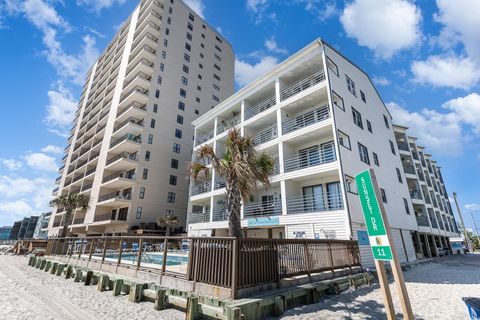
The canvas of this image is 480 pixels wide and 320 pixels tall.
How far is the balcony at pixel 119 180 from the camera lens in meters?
30.6

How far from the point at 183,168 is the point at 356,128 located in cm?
2564

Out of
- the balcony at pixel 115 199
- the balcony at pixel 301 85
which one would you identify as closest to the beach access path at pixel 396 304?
the balcony at pixel 301 85

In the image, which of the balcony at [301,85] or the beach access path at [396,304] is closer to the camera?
the beach access path at [396,304]

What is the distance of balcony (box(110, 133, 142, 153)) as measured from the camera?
32.5m

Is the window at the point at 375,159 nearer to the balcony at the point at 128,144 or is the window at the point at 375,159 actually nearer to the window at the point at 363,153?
the window at the point at 363,153

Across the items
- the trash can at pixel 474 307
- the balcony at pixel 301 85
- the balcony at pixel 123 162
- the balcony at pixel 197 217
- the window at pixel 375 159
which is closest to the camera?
the trash can at pixel 474 307

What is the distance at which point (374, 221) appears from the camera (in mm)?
4383

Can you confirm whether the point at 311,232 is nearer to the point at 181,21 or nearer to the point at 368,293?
the point at 368,293

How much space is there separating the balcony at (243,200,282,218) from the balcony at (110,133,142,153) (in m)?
20.0

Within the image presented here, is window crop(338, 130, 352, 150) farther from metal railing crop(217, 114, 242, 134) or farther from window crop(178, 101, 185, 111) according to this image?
window crop(178, 101, 185, 111)

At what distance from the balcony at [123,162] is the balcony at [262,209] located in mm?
18969

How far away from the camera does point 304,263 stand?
30.5 ft

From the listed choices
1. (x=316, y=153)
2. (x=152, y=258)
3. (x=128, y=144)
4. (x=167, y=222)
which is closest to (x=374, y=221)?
(x=316, y=153)

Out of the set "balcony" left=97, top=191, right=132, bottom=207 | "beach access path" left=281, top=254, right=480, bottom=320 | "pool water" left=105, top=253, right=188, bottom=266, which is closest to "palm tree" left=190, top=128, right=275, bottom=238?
"beach access path" left=281, top=254, right=480, bottom=320
